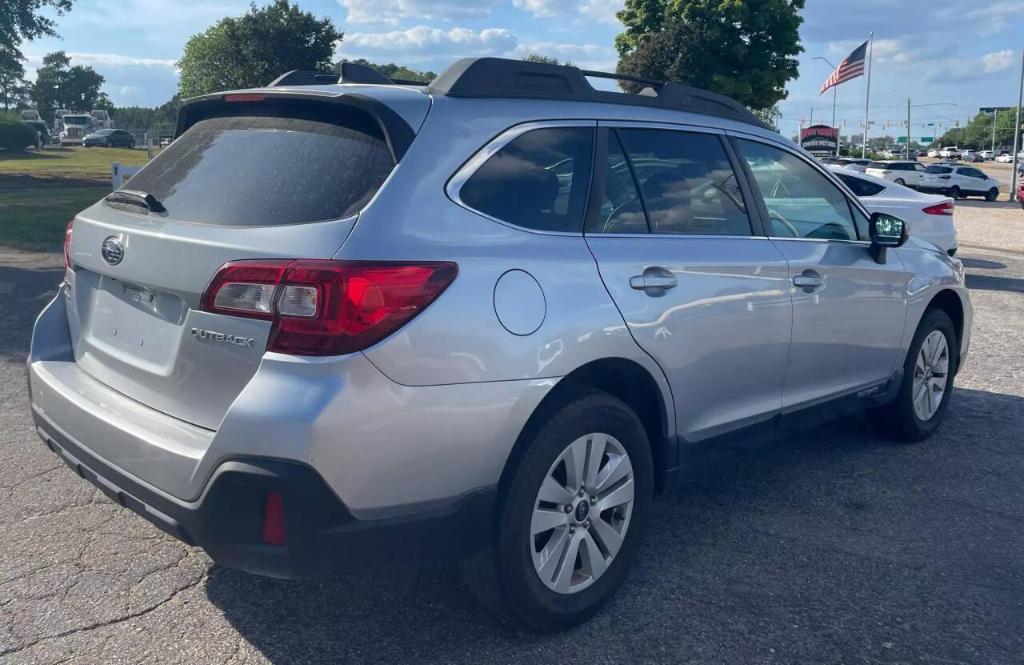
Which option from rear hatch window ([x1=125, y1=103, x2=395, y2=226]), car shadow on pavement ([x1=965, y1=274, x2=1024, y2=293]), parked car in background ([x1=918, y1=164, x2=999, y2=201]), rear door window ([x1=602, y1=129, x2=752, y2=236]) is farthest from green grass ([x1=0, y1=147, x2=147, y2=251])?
parked car in background ([x1=918, y1=164, x2=999, y2=201])

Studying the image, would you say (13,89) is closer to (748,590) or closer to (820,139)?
(820,139)

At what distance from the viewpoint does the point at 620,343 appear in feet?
10.7

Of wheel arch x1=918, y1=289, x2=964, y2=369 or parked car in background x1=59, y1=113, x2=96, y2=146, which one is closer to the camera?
wheel arch x1=918, y1=289, x2=964, y2=369

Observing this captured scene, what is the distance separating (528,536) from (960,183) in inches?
1529

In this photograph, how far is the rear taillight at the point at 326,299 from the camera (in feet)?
8.50

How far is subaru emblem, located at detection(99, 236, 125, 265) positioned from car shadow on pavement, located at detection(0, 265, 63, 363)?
3138mm

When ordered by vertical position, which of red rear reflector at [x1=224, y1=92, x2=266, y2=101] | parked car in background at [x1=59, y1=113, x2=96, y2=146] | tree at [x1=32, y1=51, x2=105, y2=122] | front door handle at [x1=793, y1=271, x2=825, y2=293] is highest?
tree at [x1=32, y1=51, x2=105, y2=122]

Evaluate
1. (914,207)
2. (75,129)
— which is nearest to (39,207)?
(914,207)

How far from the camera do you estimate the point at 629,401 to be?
3.57 m

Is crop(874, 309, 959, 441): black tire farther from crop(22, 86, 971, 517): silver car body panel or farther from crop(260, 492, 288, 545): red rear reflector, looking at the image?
crop(260, 492, 288, 545): red rear reflector

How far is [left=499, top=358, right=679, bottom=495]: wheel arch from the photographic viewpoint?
9.99 ft

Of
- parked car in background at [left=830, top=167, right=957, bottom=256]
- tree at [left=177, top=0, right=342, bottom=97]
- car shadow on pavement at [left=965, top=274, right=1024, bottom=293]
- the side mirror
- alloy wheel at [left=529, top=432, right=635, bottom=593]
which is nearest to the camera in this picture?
alloy wheel at [left=529, top=432, right=635, bottom=593]

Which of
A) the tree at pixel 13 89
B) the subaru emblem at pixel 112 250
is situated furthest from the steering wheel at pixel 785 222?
the tree at pixel 13 89

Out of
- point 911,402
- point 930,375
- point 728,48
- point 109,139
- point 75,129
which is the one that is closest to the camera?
point 911,402
